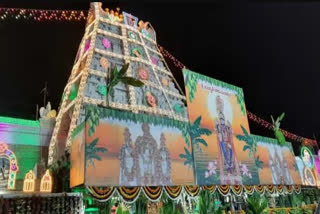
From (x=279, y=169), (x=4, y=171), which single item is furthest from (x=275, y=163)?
(x=4, y=171)

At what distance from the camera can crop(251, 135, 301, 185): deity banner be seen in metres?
19.9

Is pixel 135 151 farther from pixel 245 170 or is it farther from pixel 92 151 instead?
pixel 245 170

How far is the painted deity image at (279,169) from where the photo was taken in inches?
814

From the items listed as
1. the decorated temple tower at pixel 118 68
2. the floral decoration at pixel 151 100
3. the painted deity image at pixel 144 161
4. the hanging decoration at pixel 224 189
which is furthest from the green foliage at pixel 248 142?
the floral decoration at pixel 151 100

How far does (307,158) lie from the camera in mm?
29094

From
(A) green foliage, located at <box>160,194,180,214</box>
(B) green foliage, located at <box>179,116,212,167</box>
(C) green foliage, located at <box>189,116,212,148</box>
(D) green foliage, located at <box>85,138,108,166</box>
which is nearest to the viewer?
(D) green foliage, located at <box>85,138,108,166</box>

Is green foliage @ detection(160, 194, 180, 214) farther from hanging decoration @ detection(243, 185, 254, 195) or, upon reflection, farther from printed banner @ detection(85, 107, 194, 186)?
hanging decoration @ detection(243, 185, 254, 195)

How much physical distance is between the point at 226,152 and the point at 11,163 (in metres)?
12.8

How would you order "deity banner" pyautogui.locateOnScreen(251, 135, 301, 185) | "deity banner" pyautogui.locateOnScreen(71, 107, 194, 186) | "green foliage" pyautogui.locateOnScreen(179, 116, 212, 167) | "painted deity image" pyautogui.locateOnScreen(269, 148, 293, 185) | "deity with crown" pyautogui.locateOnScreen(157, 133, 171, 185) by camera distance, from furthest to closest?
1. "painted deity image" pyautogui.locateOnScreen(269, 148, 293, 185)
2. "deity banner" pyautogui.locateOnScreen(251, 135, 301, 185)
3. "green foliage" pyautogui.locateOnScreen(179, 116, 212, 167)
4. "deity with crown" pyautogui.locateOnScreen(157, 133, 171, 185)
5. "deity banner" pyautogui.locateOnScreen(71, 107, 194, 186)

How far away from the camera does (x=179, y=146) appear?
14961 millimetres

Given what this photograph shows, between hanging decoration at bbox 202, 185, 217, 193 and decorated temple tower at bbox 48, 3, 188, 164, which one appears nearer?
hanging decoration at bbox 202, 185, 217, 193

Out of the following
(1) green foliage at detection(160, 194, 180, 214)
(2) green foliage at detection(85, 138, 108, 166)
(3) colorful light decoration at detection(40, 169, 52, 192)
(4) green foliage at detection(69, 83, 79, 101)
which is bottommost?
(1) green foliage at detection(160, 194, 180, 214)


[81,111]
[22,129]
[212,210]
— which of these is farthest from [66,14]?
[212,210]

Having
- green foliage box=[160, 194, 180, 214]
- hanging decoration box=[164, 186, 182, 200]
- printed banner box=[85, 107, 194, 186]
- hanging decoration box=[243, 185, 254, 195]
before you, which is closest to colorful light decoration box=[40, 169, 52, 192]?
printed banner box=[85, 107, 194, 186]
